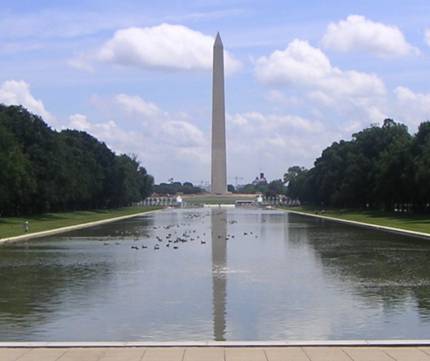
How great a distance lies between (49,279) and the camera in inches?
776

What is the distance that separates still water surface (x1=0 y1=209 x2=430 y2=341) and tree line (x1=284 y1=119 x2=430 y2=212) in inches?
1472

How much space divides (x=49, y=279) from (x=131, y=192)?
9991 centimetres

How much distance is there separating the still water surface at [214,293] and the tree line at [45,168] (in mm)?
26456

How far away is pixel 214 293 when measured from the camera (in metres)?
16.9

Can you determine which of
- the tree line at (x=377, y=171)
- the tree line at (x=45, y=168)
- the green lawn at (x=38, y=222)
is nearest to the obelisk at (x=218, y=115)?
the tree line at (x=377, y=171)

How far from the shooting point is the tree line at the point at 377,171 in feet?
223

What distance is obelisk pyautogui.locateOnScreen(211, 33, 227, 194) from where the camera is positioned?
114 metres
